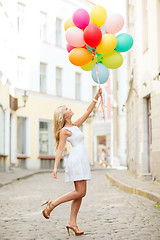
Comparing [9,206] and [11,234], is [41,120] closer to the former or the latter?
[9,206]

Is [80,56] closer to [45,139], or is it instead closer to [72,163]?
[72,163]

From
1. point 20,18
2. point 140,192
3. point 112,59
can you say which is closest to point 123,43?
point 112,59

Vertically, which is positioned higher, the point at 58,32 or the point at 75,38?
the point at 58,32

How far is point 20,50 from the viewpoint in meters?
27.0

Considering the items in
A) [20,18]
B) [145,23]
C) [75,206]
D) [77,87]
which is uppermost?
[20,18]

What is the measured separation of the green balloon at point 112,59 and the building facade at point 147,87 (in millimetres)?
6493

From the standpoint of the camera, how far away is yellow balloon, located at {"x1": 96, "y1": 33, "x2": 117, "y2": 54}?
6664 millimetres

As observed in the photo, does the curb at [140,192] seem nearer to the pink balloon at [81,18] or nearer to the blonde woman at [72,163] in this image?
the blonde woman at [72,163]

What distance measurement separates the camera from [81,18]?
22.6 feet

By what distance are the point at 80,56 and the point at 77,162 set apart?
5.58 feet

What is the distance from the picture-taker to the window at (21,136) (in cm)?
2697

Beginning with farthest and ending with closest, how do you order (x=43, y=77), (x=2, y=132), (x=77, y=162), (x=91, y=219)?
(x=43, y=77) → (x=2, y=132) → (x=91, y=219) → (x=77, y=162)

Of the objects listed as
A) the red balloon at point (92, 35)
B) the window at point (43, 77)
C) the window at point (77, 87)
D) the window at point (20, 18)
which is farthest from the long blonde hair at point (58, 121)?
the window at point (77, 87)

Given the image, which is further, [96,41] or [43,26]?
[43,26]
